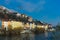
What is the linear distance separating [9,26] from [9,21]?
41.8 inches

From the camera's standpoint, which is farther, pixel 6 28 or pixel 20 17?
pixel 20 17

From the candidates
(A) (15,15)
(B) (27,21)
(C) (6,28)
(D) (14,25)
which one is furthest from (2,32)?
(B) (27,21)

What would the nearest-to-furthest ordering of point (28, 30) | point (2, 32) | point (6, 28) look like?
point (2, 32), point (6, 28), point (28, 30)

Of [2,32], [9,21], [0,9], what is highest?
[0,9]

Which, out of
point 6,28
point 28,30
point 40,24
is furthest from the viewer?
point 40,24

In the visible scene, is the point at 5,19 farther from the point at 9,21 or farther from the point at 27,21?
the point at 27,21

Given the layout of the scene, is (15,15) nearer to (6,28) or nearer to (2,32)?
(6,28)

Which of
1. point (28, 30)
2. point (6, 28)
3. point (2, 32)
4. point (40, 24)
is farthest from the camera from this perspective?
point (40, 24)

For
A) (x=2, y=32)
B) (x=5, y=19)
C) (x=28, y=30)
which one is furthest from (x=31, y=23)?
(x=2, y=32)

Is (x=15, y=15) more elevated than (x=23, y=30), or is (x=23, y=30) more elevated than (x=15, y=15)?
(x=15, y=15)

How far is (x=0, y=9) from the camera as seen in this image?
13.8 metres

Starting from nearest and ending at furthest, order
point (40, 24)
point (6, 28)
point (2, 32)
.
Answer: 1. point (2, 32)
2. point (6, 28)
3. point (40, 24)

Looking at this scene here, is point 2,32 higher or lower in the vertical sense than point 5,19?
lower

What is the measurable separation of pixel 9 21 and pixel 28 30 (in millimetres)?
1703
